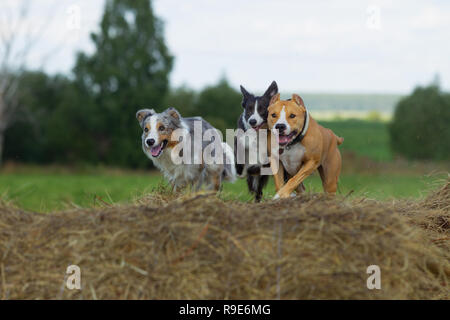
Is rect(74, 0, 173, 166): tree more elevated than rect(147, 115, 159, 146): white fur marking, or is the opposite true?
rect(74, 0, 173, 166): tree

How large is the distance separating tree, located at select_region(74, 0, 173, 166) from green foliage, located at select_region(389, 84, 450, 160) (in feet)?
58.5

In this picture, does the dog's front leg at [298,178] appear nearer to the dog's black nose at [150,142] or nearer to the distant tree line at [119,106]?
the dog's black nose at [150,142]

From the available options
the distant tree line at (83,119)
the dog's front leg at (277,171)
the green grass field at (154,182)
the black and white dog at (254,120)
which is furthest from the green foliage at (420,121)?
the dog's front leg at (277,171)

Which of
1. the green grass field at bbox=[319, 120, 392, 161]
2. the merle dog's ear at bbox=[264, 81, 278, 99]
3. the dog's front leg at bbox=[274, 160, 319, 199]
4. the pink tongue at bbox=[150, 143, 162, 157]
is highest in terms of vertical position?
the green grass field at bbox=[319, 120, 392, 161]

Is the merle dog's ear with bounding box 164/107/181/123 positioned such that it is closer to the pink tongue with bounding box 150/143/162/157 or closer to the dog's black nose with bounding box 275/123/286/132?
the pink tongue with bounding box 150/143/162/157

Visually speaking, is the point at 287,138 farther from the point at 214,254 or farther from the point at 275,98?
the point at 214,254

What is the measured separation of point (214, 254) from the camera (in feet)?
12.7

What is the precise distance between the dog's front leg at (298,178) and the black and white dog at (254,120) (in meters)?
0.37

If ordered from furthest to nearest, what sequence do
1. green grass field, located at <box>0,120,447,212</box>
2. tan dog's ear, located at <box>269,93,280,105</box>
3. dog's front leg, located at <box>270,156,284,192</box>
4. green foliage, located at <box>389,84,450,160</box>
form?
1. green foliage, located at <box>389,84,450,160</box>
2. dog's front leg, located at <box>270,156,284,192</box>
3. tan dog's ear, located at <box>269,93,280,105</box>
4. green grass field, located at <box>0,120,447,212</box>

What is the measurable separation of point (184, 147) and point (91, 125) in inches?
1235

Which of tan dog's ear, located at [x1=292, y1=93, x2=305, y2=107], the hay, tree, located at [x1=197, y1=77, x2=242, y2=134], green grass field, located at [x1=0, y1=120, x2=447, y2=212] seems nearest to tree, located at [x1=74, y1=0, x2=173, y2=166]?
green grass field, located at [x1=0, y1=120, x2=447, y2=212]

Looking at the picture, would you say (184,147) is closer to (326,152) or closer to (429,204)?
(326,152)

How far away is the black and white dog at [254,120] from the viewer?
6352 mm

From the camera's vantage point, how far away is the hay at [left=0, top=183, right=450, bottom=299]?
12.4ft
